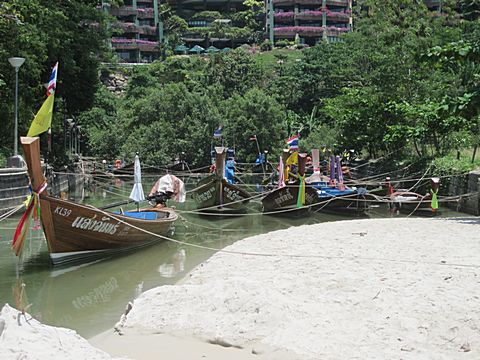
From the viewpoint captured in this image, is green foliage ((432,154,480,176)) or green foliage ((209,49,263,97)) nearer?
green foliage ((432,154,480,176))

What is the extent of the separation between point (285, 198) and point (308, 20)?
79.5 m

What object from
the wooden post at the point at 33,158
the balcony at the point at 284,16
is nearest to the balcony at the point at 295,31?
the balcony at the point at 284,16

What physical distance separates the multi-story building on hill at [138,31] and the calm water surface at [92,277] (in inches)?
2886

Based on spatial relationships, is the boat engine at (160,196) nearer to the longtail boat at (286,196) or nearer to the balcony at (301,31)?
the longtail boat at (286,196)

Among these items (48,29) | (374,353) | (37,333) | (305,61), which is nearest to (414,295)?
(374,353)

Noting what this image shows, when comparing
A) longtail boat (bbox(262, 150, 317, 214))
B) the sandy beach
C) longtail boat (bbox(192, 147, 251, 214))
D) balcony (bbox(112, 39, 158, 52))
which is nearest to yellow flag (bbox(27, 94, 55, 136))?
the sandy beach

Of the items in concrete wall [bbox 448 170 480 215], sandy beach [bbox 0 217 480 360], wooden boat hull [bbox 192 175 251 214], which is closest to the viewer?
sandy beach [bbox 0 217 480 360]

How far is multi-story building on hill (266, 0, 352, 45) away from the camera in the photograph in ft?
312

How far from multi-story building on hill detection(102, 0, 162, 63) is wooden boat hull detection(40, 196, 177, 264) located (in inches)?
3064

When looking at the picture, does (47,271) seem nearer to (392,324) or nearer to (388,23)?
(392,324)

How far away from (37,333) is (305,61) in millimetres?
60753

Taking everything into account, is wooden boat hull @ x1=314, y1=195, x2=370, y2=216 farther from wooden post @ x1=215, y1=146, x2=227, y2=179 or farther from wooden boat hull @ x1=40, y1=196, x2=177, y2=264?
wooden boat hull @ x1=40, y1=196, x2=177, y2=264

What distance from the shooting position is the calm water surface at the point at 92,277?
10.2 metres

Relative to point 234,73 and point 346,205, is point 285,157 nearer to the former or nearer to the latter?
point 346,205
